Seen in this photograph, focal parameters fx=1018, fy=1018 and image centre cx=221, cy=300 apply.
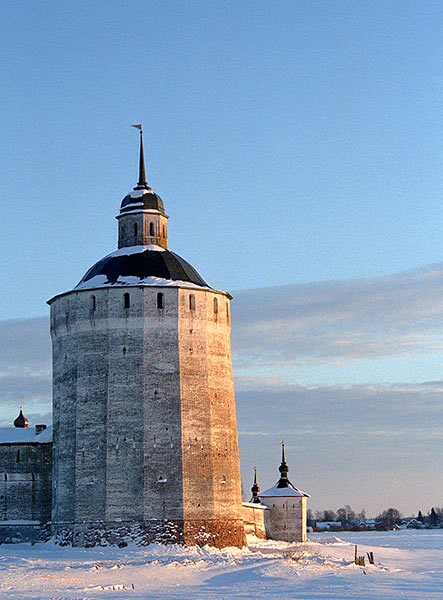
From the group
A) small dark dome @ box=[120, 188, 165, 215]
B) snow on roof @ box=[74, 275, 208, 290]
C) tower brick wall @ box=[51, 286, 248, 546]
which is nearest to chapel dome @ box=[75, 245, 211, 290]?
snow on roof @ box=[74, 275, 208, 290]

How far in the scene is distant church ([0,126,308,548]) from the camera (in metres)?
41.8

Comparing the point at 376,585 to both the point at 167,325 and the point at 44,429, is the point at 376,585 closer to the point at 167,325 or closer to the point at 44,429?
the point at 167,325

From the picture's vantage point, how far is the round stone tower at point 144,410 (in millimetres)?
41719

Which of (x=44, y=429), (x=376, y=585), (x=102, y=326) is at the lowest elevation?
(x=376, y=585)

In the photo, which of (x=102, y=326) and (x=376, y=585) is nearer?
(x=376, y=585)

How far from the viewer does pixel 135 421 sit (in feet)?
138

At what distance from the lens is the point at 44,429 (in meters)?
47.9

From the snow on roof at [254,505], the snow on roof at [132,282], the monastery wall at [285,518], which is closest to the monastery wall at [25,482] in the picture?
the snow on roof at [132,282]

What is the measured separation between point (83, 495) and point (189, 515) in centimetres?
445

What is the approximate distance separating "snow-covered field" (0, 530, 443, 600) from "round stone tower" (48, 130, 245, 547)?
144cm

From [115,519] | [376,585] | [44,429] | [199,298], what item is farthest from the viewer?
[44,429]

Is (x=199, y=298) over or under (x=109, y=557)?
over

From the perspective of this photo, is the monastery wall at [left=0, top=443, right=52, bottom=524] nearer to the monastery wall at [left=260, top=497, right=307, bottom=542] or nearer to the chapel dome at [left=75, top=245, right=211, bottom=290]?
the chapel dome at [left=75, top=245, right=211, bottom=290]

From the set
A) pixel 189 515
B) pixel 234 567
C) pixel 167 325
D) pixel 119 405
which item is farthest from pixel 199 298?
pixel 234 567
